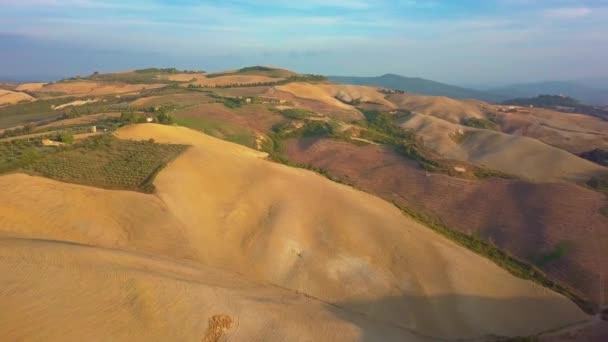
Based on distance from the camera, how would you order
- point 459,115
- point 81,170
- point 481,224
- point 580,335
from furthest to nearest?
1. point 459,115
2. point 481,224
3. point 81,170
4. point 580,335

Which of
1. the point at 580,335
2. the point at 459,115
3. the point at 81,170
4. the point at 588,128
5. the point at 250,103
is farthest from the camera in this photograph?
the point at 459,115

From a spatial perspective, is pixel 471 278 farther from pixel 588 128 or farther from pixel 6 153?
pixel 588 128

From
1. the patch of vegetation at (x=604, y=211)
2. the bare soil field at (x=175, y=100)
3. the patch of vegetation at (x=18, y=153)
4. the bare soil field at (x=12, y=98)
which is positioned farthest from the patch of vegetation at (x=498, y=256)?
the bare soil field at (x=12, y=98)

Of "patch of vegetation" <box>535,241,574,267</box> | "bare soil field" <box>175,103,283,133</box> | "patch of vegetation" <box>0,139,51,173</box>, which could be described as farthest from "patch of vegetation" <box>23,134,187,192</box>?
"patch of vegetation" <box>535,241,574,267</box>

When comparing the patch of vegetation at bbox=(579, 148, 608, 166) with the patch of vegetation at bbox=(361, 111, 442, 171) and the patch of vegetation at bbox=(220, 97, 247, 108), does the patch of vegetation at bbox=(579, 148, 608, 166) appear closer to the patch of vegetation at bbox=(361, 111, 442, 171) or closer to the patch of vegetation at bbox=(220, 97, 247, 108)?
the patch of vegetation at bbox=(361, 111, 442, 171)

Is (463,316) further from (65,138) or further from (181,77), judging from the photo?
(181,77)

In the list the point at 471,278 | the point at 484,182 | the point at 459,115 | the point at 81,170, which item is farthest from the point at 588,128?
the point at 81,170

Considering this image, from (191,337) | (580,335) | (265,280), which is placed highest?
(191,337)
